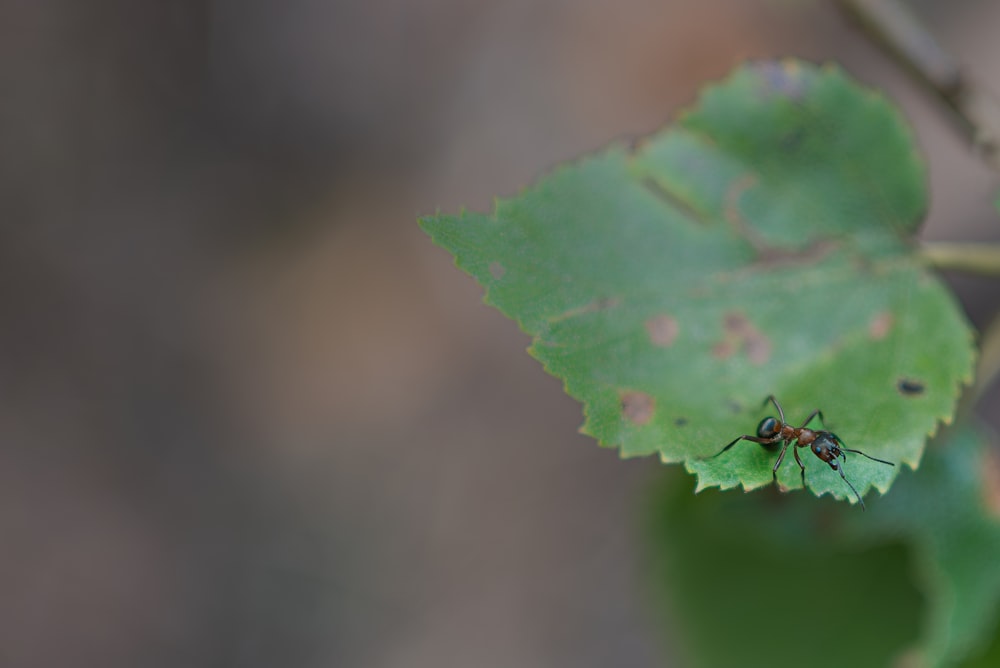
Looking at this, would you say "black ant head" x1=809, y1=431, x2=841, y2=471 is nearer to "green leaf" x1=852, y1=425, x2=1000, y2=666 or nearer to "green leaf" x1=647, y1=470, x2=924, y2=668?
"green leaf" x1=852, y1=425, x2=1000, y2=666

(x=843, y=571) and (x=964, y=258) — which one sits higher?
(x=964, y=258)

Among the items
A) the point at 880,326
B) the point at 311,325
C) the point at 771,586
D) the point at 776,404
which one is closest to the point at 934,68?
the point at 880,326

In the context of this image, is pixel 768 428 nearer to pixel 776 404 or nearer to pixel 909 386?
pixel 776 404

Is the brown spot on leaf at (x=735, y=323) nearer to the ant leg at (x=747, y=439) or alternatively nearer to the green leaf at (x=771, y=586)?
the ant leg at (x=747, y=439)

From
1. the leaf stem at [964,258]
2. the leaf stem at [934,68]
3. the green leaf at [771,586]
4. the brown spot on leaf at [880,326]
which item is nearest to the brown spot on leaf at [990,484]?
the green leaf at [771,586]

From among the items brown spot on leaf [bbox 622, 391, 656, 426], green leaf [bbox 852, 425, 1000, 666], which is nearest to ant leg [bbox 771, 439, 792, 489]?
brown spot on leaf [bbox 622, 391, 656, 426]

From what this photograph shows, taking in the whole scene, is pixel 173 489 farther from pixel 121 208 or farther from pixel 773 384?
pixel 773 384
